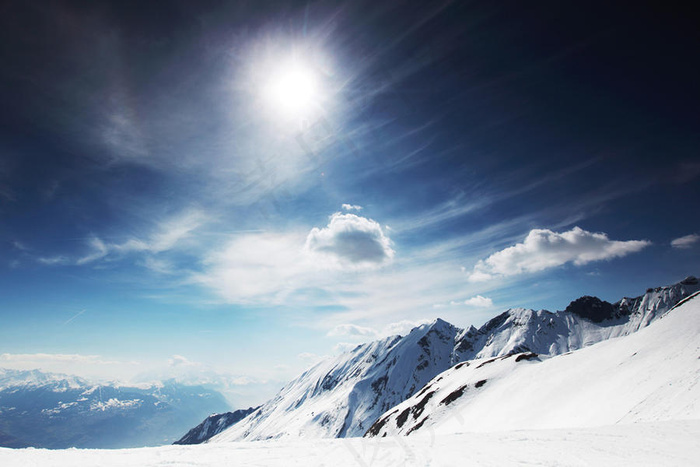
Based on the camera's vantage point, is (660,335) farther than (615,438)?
Yes

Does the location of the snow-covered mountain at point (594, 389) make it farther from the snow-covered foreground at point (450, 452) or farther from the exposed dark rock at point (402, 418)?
the exposed dark rock at point (402, 418)

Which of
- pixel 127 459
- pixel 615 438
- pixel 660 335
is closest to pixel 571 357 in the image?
pixel 660 335

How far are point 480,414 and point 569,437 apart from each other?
1562 inches

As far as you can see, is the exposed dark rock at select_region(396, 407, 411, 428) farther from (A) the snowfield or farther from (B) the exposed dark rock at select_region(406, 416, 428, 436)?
(A) the snowfield

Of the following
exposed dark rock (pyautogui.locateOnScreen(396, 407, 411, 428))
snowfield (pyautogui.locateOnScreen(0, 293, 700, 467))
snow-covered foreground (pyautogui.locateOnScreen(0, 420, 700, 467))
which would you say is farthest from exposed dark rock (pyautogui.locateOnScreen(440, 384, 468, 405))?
snow-covered foreground (pyautogui.locateOnScreen(0, 420, 700, 467))

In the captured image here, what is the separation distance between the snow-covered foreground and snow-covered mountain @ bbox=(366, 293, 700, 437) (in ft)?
23.6

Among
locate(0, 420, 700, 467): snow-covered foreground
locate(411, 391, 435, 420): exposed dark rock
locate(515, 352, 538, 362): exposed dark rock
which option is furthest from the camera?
locate(411, 391, 435, 420): exposed dark rock

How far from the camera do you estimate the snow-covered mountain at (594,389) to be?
27.8 metres

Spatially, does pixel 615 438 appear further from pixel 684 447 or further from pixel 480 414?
pixel 480 414

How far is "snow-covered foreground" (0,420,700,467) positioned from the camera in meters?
13.9

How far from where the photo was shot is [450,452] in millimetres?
15312

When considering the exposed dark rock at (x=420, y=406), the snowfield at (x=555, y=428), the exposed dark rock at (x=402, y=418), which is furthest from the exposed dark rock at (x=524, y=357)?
the exposed dark rock at (x=402, y=418)

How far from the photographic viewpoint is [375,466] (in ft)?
44.9

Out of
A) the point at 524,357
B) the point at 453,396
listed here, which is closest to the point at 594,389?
the point at 453,396
